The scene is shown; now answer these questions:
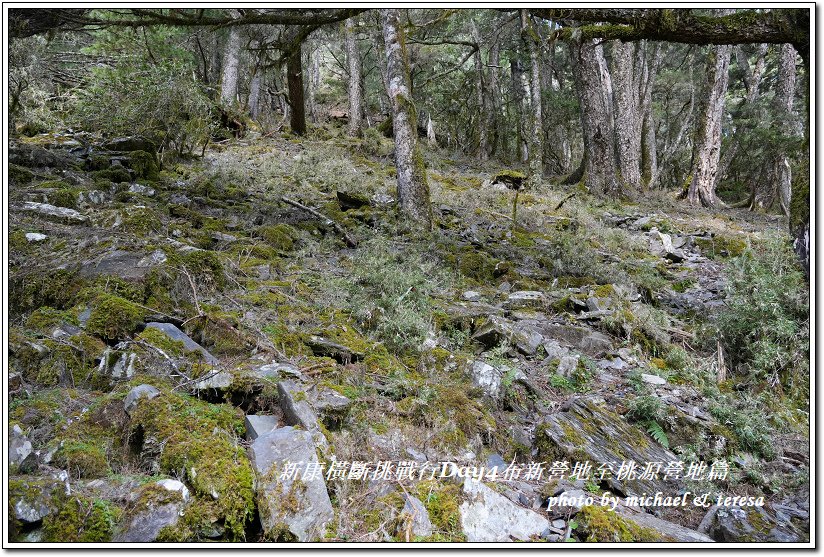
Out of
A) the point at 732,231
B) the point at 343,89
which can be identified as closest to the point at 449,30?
the point at 343,89

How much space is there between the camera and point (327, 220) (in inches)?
311

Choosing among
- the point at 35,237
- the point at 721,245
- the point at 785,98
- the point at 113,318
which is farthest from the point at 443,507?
the point at 785,98

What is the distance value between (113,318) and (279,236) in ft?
10.6

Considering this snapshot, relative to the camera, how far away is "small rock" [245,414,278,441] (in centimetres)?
277

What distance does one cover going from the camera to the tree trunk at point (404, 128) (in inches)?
320

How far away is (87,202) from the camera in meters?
6.53

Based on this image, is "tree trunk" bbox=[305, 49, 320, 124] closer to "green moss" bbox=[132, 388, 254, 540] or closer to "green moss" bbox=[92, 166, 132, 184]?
"green moss" bbox=[92, 166, 132, 184]

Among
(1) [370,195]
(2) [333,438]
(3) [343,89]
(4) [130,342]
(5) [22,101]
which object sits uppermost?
(3) [343,89]

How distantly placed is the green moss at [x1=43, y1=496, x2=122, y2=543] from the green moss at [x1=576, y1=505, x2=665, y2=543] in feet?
6.99

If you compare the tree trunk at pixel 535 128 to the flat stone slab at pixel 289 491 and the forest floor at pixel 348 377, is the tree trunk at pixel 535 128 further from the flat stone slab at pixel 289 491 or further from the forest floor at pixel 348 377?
the flat stone slab at pixel 289 491

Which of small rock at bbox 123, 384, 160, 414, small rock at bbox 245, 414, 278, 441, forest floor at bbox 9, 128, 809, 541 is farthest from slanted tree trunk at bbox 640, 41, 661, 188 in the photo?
small rock at bbox 123, 384, 160, 414

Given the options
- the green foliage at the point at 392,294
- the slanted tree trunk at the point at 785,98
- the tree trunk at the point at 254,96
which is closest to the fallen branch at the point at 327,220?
the green foliage at the point at 392,294
